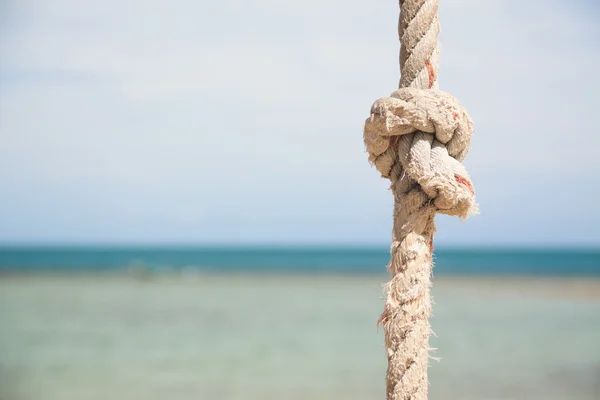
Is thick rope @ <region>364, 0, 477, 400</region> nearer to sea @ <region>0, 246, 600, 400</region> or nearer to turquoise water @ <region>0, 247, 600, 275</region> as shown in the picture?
sea @ <region>0, 246, 600, 400</region>

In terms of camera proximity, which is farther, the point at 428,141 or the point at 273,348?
the point at 273,348

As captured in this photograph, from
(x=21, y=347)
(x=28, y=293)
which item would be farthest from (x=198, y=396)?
(x=28, y=293)

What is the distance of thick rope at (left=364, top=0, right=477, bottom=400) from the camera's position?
127 centimetres

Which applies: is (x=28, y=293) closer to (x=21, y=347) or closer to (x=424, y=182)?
(x=21, y=347)

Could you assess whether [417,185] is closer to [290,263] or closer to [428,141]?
[428,141]

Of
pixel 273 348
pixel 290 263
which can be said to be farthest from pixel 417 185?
pixel 290 263

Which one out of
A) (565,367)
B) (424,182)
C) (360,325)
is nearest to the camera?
(424,182)

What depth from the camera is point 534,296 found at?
14469 millimetres

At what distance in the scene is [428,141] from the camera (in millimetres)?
1317

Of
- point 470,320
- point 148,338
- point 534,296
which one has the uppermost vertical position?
point 534,296

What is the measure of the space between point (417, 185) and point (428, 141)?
88 mm

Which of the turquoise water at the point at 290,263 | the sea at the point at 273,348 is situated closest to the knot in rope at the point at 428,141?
the sea at the point at 273,348

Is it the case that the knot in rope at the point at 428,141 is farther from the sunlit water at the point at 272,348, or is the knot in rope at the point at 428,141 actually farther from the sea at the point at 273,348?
the sunlit water at the point at 272,348

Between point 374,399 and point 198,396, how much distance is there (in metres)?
1.49
